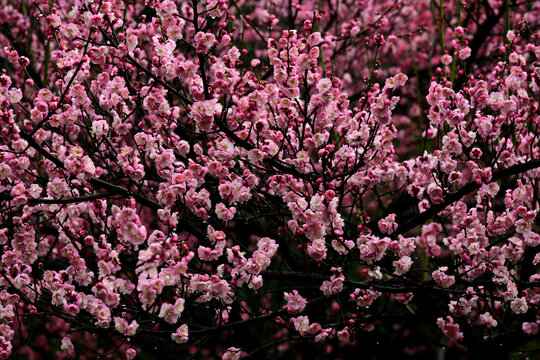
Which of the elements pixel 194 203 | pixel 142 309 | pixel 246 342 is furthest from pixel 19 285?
pixel 246 342

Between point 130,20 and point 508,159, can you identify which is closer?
point 508,159

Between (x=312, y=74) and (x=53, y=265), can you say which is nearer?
(x=312, y=74)

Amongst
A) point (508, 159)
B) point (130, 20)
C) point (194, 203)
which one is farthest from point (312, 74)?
point (130, 20)

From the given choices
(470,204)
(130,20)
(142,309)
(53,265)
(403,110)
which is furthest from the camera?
(403,110)

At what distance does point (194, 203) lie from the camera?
4.16 metres

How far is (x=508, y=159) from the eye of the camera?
174 inches

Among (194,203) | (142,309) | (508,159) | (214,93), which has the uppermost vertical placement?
(214,93)

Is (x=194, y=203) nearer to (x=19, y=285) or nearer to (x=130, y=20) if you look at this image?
(x=19, y=285)

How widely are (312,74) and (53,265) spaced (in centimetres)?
342

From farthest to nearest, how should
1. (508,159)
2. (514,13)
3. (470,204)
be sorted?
(514,13) < (470,204) < (508,159)

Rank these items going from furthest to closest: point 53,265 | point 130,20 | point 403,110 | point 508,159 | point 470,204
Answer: point 403,110, point 130,20, point 470,204, point 53,265, point 508,159

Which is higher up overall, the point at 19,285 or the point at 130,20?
the point at 130,20

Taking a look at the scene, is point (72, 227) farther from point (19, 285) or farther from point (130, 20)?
point (130, 20)

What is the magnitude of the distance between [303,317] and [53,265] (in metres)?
2.84
